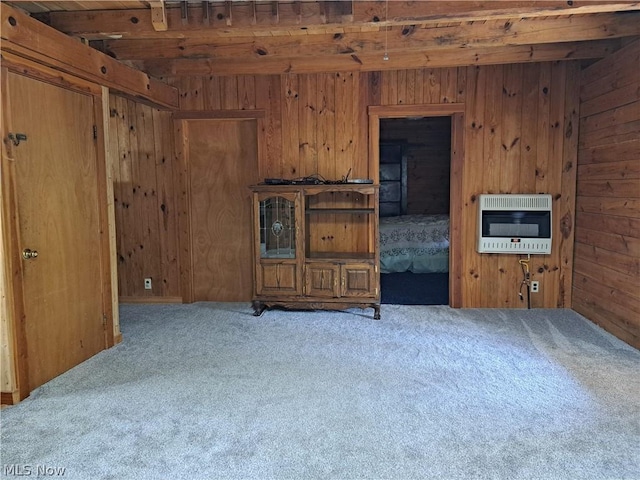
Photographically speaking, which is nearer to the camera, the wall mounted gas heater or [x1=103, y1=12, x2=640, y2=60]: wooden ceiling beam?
[x1=103, y1=12, x2=640, y2=60]: wooden ceiling beam

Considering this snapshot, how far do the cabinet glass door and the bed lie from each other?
2053 mm

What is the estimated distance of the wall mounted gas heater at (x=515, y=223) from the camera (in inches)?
169

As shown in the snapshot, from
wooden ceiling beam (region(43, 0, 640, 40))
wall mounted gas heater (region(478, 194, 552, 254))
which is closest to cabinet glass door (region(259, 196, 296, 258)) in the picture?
wooden ceiling beam (region(43, 0, 640, 40))

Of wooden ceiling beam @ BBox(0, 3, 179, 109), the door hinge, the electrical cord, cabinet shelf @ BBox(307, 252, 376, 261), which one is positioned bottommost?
the electrical cord

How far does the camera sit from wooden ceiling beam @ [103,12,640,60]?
10.8ft

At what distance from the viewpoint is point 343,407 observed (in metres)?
2.49

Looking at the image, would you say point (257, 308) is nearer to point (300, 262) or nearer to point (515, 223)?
point (300, 262)

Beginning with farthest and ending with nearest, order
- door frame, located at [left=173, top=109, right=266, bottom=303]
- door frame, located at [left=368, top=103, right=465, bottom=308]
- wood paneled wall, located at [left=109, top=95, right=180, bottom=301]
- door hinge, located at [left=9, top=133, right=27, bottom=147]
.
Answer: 1. wood paneled wall, located at [left=109, top=95, right=180, bottom=301]
2. door frame, located at [left=173, top=109, right=266, bottom=303]
3. door frame, located at [left=368, top=103, right=465, bottom=308]
4. door hinge, located at [left=9, top=133, right=27, bottom=147]

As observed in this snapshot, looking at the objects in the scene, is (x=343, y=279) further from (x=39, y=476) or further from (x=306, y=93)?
(x=39, y=476)

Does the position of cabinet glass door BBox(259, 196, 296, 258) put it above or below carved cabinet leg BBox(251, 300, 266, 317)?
above

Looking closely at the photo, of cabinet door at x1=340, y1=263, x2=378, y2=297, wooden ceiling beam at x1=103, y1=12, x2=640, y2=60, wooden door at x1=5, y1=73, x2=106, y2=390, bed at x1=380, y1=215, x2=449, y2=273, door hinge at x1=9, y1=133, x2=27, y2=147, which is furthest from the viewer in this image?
bed at x1=380, y1=215, x2=449, y2=273

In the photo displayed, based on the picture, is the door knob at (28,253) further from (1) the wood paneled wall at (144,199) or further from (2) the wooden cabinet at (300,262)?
(1) the wood paneled wall at (144,199)

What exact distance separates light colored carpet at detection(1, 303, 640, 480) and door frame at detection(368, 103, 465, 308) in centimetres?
72

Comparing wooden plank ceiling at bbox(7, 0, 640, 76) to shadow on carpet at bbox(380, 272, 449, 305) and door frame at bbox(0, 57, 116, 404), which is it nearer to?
door frame at bbox(0, 57, 116, 404)
